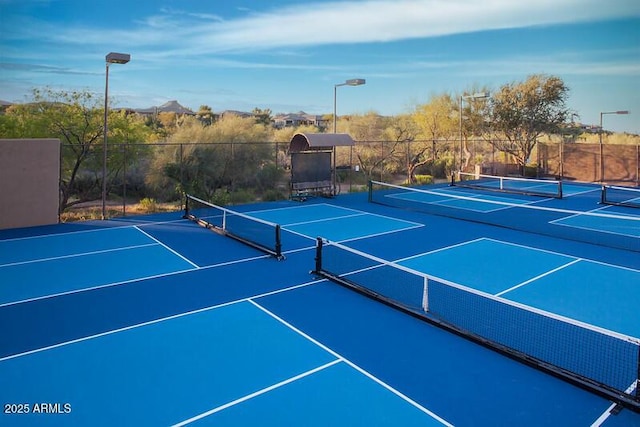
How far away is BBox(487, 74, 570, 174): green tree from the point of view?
3281 centimetres

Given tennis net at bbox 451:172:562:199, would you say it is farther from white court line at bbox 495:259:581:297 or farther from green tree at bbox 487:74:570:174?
white court line at bbox 495:259:581:297

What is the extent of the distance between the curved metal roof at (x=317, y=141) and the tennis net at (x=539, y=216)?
2.72 meters

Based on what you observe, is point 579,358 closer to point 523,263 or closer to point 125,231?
point 523,263

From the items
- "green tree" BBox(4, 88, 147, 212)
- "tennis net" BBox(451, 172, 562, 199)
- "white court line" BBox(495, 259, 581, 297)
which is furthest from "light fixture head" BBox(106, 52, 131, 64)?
"tennis net" BBox(451, 172, 562, 199)

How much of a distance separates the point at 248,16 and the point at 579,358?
2607 cm

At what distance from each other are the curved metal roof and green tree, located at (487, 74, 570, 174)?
18.4 m

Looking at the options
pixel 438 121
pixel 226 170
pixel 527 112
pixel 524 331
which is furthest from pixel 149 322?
pixel 438 121

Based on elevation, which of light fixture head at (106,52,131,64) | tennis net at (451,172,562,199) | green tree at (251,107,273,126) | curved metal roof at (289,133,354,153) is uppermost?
green tree at (251,107,273,126)

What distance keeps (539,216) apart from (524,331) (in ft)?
35.4

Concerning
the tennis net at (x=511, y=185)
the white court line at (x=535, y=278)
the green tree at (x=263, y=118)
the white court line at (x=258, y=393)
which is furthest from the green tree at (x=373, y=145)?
the white court line at (x=258, y=393)

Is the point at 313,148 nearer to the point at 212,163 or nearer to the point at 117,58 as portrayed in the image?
the point at 212,163

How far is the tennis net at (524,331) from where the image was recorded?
5430mm

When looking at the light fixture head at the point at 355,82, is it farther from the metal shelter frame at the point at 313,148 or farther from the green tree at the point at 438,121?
the green tree at the point at 438,121

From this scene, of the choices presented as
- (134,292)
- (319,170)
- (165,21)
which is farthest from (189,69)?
(134,292)
